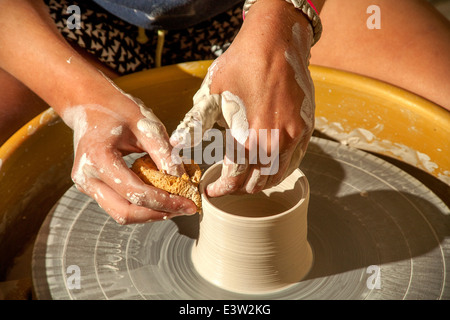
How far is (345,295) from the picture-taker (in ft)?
3.57

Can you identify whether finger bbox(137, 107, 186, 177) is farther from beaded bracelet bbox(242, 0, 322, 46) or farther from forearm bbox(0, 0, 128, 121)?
beaded bracelet bbox(242, 0, 322, 46)

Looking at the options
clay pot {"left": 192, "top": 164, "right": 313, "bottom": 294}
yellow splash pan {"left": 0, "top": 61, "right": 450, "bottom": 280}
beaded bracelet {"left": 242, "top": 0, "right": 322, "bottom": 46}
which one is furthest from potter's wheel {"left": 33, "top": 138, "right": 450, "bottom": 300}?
beaded bracelet {"left": 242, "top": 0, "right": 322, "bottom": 46}

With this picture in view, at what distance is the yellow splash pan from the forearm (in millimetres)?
129

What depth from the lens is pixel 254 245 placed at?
1.04 metres

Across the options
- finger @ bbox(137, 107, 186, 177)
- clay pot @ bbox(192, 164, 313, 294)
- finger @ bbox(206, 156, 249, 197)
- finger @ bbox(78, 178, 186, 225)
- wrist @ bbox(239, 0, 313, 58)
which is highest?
wrist @ bbox(239, 0, 313, 58)

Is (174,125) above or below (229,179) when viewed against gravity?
below

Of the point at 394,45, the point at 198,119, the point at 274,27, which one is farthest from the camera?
the point at 394,45

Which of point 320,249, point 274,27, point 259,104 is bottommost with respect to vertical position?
point 320,249

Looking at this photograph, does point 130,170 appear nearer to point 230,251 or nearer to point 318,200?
point 230,251

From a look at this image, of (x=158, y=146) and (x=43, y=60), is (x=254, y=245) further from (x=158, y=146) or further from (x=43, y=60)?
(x=43, y=60)

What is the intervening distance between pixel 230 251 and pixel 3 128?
2.41ft

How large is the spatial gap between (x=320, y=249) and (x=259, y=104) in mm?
371

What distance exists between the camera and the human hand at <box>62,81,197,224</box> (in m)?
1.02

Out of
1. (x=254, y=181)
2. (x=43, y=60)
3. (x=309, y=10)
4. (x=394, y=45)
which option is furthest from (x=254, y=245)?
(x=394, y=45)
